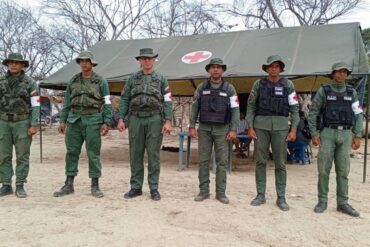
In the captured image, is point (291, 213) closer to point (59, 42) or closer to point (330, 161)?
point (330, 161)

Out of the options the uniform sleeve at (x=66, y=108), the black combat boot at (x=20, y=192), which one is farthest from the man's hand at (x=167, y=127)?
the black combat boot at (x=20, y=192)

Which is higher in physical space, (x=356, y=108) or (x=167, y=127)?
(x=356, y=108)

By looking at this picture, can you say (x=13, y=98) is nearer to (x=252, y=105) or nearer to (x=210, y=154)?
(x=210, y=154)

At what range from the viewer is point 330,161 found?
14.4ft

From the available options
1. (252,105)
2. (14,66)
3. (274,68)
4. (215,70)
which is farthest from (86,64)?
(274,68)

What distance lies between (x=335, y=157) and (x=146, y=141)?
2096 millimetres

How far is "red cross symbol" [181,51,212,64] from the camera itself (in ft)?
25.2

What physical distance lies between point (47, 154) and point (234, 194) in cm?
563

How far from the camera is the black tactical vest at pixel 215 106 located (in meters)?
4.68

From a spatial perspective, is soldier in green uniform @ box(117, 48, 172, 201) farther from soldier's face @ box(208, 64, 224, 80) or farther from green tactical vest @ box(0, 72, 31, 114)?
green tactical vest @ box(0, 72, 31, 114)

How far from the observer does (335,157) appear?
14.6 ft

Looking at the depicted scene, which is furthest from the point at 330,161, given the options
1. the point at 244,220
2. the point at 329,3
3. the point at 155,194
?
the point at 329,3

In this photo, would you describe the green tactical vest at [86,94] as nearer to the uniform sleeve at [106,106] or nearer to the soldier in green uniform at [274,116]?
the uniform sleeve at [106,106]

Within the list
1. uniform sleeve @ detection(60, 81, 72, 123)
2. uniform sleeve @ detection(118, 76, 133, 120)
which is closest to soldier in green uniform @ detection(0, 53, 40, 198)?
uniform sleeve @ detection(60, 81, 72, 123)
